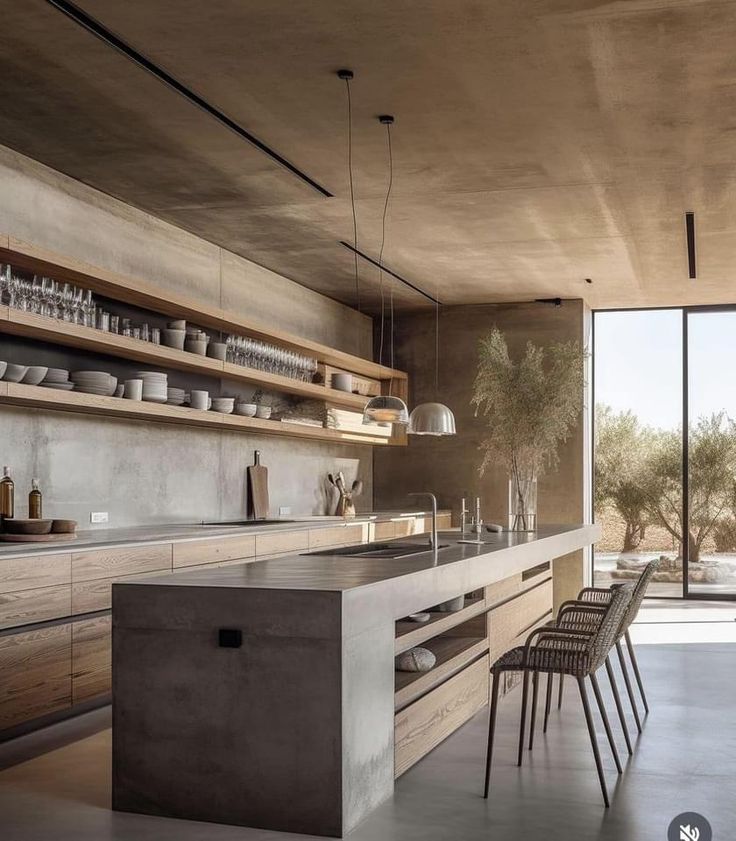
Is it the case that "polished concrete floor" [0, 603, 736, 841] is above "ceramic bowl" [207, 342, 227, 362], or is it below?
below

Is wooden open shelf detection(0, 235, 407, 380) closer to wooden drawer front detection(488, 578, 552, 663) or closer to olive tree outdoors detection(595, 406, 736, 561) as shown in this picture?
wooden drawer front detection(488, 578, 552, 663)

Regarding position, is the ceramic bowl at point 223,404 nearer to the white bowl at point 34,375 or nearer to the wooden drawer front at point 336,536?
the wooden drawer front at point 336,536

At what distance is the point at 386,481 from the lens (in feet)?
35.7

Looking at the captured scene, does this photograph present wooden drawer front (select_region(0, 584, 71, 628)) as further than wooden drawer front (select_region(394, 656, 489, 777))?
Yes

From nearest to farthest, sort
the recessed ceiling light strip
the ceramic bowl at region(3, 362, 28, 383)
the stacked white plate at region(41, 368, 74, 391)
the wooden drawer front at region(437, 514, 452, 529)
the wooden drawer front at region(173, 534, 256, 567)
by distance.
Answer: the recessed ceiling light strip → the ceramic bowl at region(3, 362, 28, 383) → the stacked white plate at region(41, 368, 74, 391) → the wooden drawer front at region(173, 534, 256, 567) → the wooden drawer front at region(437, 514, 452, 529)

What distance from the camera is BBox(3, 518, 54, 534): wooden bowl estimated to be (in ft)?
16.3

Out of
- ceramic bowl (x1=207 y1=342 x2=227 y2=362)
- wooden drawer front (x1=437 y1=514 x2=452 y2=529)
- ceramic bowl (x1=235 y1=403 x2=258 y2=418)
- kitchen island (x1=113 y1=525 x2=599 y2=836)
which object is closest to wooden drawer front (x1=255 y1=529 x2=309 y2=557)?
ceramic bowl (x1=235 y1=403 x2=258 y2=418)

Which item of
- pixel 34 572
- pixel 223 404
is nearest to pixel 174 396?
pixel 223 404

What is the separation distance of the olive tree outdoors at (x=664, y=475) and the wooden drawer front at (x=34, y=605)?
7890mm

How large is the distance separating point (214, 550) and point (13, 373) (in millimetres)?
1629

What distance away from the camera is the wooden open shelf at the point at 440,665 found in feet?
14.4

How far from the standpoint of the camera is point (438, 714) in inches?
186

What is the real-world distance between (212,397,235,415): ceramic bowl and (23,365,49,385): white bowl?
1850 millimetres

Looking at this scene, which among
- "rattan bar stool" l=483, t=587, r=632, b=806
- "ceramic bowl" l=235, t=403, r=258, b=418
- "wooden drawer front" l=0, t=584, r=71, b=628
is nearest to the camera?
"rattan bar stool" l=483, t=587, r=632, b=806
